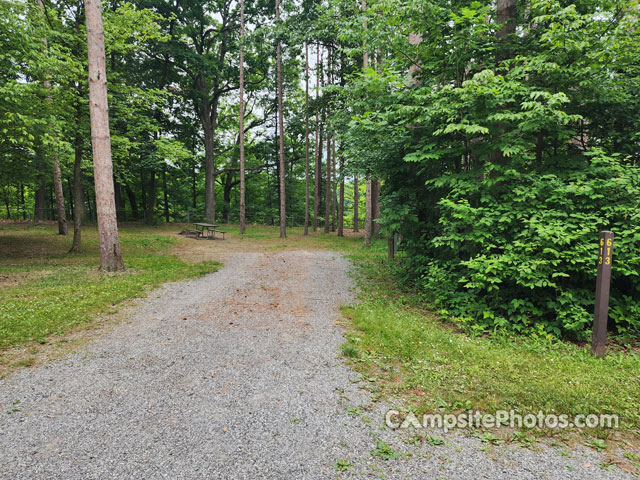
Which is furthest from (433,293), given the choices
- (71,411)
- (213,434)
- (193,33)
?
(193,33)

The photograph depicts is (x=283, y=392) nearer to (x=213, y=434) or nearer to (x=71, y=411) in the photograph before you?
(x=213, y=434)

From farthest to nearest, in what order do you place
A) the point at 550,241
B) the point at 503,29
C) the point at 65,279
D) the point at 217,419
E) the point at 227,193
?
the point at 227,193 → the point at 65,279 → the point at 503,29 → the point at 550,241 → the point at 217,419

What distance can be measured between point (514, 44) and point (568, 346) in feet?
15.7

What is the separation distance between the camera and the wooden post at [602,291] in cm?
358

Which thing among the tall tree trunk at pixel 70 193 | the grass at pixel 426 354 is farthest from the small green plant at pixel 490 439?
Answer: the tall tree trunk at pixel 70 193

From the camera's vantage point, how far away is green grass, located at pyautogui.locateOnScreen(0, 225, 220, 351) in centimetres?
431

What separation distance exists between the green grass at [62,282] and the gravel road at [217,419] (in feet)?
3.65

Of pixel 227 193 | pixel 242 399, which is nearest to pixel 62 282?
pixel 242 399

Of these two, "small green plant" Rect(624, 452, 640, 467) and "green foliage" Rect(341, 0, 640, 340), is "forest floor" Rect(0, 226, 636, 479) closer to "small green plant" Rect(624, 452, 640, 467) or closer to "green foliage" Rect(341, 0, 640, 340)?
"small green plant" Rect(624, 452, 640, 467)

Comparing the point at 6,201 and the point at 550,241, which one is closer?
the point at 550,241

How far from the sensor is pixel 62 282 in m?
6.43

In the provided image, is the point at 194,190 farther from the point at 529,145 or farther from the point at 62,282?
the point at 529,145

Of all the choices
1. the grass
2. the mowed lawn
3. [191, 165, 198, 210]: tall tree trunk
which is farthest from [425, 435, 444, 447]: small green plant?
[191, 165, 198, 210]: tall tree trunk

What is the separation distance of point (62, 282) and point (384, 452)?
7.51 meters
